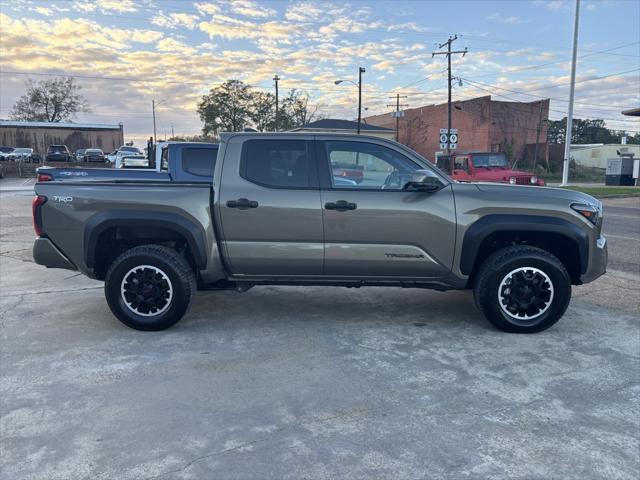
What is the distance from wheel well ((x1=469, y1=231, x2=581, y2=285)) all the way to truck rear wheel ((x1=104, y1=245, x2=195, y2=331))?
2791mm

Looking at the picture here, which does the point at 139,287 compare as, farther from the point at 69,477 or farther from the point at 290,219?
the point at 69,477

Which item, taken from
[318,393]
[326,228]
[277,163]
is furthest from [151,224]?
[318,393]

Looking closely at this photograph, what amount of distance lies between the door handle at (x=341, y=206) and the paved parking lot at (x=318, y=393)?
3.92ft

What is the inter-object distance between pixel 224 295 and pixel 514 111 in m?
53.9

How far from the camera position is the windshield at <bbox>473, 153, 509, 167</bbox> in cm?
1758

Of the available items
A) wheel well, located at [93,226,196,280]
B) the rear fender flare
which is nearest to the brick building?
wheel well, located at [93,226,196,280]

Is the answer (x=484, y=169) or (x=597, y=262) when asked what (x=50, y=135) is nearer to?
(x=484, y=169)

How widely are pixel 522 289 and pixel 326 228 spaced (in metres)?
1.92

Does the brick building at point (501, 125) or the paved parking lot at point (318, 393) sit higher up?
the brick building at point (501, 125)

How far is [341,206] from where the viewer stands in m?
4.50

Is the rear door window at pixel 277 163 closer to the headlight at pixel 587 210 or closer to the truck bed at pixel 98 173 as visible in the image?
the headlight at pixel 587 210

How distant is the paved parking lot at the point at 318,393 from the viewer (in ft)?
8.80

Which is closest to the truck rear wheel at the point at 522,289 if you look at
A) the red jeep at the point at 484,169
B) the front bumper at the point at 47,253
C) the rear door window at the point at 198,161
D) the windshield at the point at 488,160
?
the front bumper at the point at 47,253

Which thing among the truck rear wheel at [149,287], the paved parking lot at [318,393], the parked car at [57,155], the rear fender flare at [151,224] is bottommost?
the paved parking lot at [318,393]
